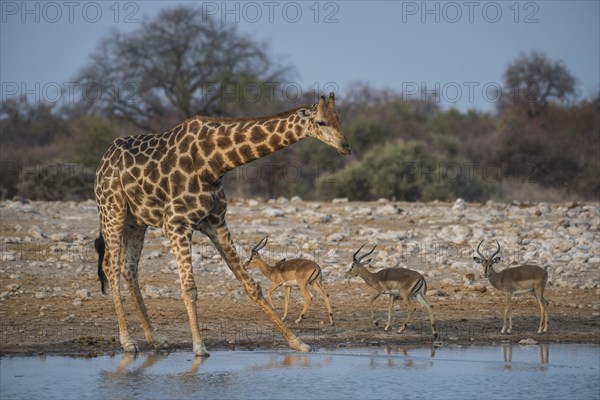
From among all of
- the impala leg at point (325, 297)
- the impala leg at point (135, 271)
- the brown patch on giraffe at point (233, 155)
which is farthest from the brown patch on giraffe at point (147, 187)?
the impala leg at point (325, 297)

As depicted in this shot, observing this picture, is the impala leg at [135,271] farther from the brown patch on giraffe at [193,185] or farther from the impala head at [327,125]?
the impala head at [327,125]

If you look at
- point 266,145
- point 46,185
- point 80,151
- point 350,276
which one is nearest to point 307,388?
point 266,145

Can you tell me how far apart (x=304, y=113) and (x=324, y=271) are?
6166mm

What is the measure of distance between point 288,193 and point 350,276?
17.2 m

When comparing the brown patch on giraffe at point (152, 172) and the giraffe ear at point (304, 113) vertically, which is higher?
the giraffe ear at point (304, 113)

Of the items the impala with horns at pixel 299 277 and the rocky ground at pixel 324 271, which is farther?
the impala with horns at pixel 299 277

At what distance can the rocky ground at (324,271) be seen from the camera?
1309 cm

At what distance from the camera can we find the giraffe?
1133 centimetres

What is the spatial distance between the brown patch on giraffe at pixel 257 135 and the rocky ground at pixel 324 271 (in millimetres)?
2335

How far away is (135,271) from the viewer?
40.2 feet

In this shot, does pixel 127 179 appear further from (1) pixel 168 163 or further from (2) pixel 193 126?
(2) pixel 193 126

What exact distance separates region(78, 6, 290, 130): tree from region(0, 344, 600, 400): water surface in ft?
109

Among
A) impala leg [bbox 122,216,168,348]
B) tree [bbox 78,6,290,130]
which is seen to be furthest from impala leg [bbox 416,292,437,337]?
tree [bbox 78,6,290,130]

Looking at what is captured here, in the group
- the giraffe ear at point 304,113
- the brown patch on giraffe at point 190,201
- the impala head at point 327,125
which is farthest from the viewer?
the brown patch on giraffe at point 190,201
